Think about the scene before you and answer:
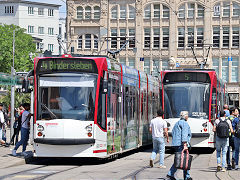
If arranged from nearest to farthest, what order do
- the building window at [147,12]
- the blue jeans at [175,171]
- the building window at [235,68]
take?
the blue jeans at [175,171], the building window at [235,68], the building window at [147,12]

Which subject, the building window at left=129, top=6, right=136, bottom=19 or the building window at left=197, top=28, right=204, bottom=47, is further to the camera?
the building window at left=129, top=6, right=136, bottom=19

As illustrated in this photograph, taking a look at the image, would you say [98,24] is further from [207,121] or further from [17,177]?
[17,177]

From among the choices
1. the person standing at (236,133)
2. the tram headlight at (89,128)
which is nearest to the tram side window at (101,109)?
the tram headlight at (89,128)

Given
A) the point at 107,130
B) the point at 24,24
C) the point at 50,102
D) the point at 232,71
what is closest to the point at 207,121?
the point at 107,130

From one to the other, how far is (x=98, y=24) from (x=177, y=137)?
6938cm

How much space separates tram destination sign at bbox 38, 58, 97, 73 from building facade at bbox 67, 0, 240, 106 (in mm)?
59091

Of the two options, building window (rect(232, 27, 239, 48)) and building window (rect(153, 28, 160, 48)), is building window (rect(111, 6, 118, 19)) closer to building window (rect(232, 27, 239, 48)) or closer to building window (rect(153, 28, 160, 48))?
building window (rect(153, 28, 160, 48))

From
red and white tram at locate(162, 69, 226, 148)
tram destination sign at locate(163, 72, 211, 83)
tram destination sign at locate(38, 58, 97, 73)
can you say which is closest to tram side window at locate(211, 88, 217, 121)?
red and white tram at locate(162, 69, 226, 148)

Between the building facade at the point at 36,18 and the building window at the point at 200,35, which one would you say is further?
the building facade at the point at 36,18

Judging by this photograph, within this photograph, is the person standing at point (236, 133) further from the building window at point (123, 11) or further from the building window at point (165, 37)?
the building window at point (123, 11)

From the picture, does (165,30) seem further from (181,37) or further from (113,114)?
(113,114)

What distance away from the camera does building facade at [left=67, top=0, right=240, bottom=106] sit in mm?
80375

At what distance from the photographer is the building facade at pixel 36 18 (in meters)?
123

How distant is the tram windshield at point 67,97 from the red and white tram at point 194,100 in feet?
21.6
